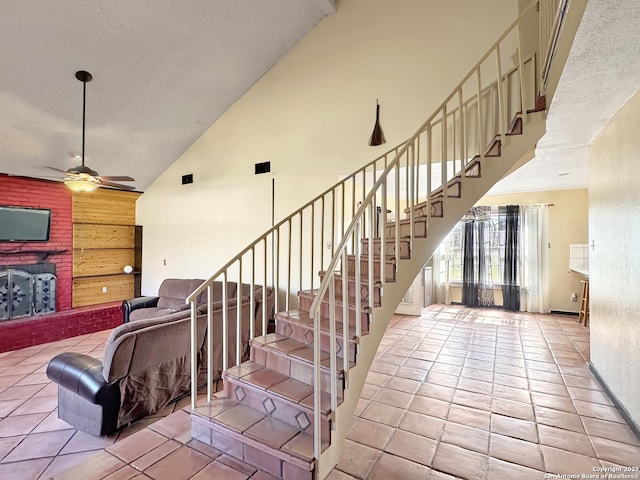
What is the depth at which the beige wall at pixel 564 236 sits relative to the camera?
236 inches

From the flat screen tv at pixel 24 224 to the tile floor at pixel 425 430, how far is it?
2237 millimetres

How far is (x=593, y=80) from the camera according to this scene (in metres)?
2.07

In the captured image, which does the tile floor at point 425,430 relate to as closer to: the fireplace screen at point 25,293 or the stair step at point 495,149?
the fireplace screen at point 25,293

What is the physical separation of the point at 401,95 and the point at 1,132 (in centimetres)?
535

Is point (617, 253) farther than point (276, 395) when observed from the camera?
Yes

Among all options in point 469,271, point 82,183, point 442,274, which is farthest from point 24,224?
point 469,271

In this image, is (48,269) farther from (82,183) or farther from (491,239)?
(491,239)

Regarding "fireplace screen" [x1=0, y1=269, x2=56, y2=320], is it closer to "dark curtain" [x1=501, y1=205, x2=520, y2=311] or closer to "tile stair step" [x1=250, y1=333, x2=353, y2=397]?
"tile stair step" [x1=250, y1=333, x2=353, y2=397]

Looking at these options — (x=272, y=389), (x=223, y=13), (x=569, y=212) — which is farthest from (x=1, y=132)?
(x=569, y=212)

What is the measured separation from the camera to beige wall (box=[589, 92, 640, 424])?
2314 mm

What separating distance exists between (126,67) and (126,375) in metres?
3.66

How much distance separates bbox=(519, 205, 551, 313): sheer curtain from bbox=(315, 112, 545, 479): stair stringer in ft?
14.0

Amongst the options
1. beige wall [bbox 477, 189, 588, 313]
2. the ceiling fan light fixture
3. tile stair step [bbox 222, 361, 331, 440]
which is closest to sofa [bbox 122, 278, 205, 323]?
the ceiling fan light fixture

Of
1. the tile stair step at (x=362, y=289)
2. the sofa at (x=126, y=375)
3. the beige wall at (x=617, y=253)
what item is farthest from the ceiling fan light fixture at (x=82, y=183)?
the beige wall at (x=617, y=253)
